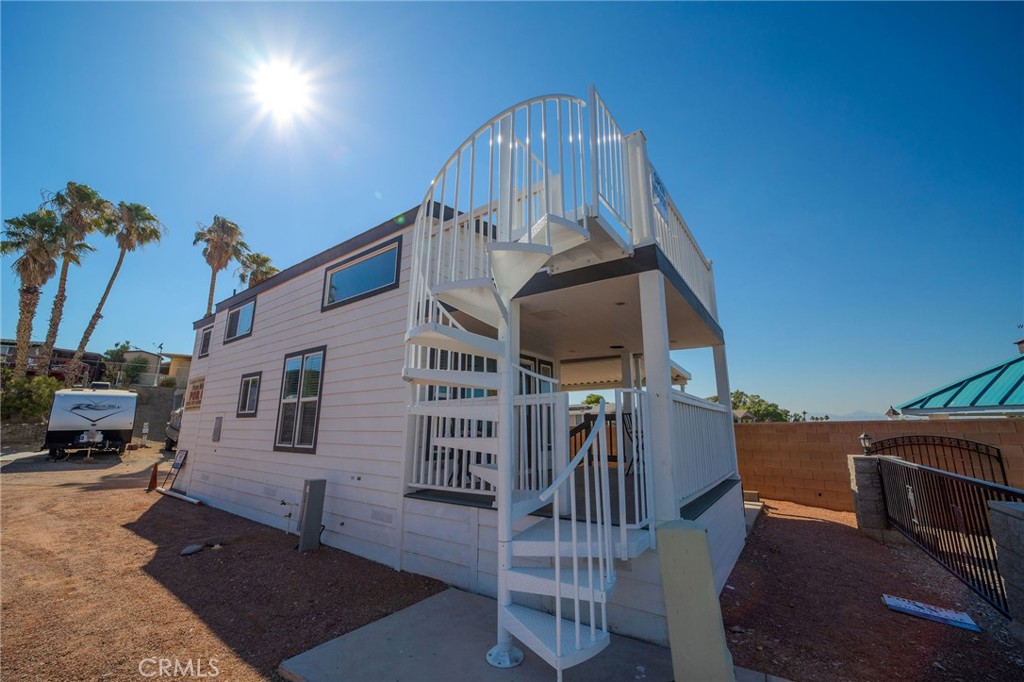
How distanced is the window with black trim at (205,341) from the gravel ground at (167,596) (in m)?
3.81

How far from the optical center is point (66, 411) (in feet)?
40.7

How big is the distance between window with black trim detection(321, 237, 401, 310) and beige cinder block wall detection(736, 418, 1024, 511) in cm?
723

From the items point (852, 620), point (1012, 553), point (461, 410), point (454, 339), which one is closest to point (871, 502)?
point (852, 620)

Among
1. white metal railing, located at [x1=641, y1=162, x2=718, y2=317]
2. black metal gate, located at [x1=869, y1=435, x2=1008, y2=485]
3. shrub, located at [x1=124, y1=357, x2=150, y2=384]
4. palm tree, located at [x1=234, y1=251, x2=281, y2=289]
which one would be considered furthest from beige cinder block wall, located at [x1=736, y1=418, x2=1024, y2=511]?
shrub, located at [x1=124, y1=357, x2=150, y2=384]

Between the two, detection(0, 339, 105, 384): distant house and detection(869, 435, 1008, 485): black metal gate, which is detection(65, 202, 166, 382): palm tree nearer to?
detection(0, 339, 105, 384): distant house

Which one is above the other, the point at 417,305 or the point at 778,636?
the point at 417,305

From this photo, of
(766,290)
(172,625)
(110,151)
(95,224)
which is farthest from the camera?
(95,224)

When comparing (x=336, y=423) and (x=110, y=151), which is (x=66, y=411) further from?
(x=336, y=423)

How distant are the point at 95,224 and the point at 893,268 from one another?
25.6 m

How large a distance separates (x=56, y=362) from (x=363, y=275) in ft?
99.1

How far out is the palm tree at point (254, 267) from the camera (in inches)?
686

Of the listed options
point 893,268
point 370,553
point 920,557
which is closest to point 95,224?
point 370,553

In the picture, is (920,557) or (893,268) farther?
(893,268)

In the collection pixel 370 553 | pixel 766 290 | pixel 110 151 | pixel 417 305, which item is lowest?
pixel 370 553
